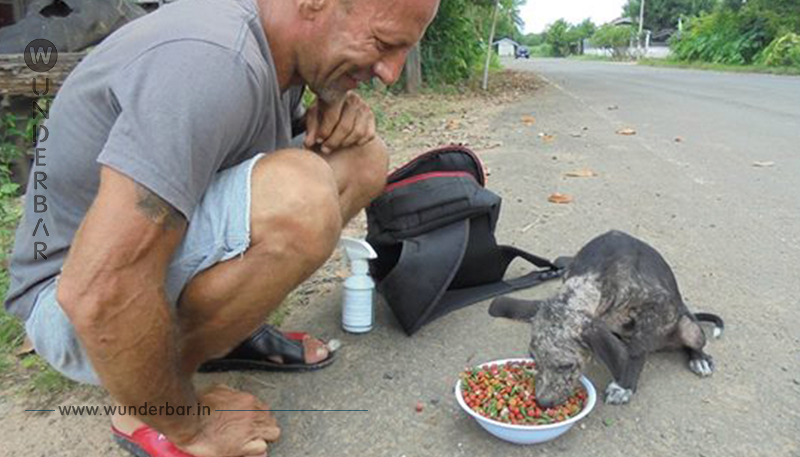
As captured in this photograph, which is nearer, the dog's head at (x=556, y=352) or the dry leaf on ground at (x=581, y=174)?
the dog's head at (x=556, y=352)

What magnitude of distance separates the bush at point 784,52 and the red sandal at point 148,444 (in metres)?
23.5

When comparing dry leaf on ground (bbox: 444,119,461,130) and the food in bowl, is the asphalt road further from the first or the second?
dry leaf on ground (bbox: 444,119,461,130)

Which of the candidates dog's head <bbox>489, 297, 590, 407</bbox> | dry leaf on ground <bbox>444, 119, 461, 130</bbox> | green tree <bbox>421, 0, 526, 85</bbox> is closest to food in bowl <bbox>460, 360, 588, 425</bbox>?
dog's head <bbox>489, 297, 590, 407</bbox>

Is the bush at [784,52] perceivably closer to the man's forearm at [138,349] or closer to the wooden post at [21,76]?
the wooden post at [21,76]

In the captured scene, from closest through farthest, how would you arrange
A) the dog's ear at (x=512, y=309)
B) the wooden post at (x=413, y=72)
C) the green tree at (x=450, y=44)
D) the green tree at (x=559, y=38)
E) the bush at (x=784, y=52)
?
the dog's ear at (x=512, y=309) < the wooden post at (x=413, y=72) < the green tree at (x=450, y=44) < the bush at (x=784, y=52) < the green tree at (x=559, y=38)

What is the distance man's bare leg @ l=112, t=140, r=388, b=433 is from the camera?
5.44 ft

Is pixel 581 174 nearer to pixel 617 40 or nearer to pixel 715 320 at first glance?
pixel 715 320

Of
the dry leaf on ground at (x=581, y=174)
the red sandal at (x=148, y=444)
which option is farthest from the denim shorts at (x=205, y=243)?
the dry leaf on ground at (x=581, y=174)

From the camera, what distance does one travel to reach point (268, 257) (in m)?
1.67

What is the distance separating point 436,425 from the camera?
6.57 ft

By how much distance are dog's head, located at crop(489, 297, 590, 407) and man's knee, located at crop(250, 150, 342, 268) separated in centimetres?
77

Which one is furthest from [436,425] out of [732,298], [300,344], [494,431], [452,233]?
[732,298]

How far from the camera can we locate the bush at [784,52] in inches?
829

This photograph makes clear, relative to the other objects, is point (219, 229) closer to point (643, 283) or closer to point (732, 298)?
point (643, 283)
